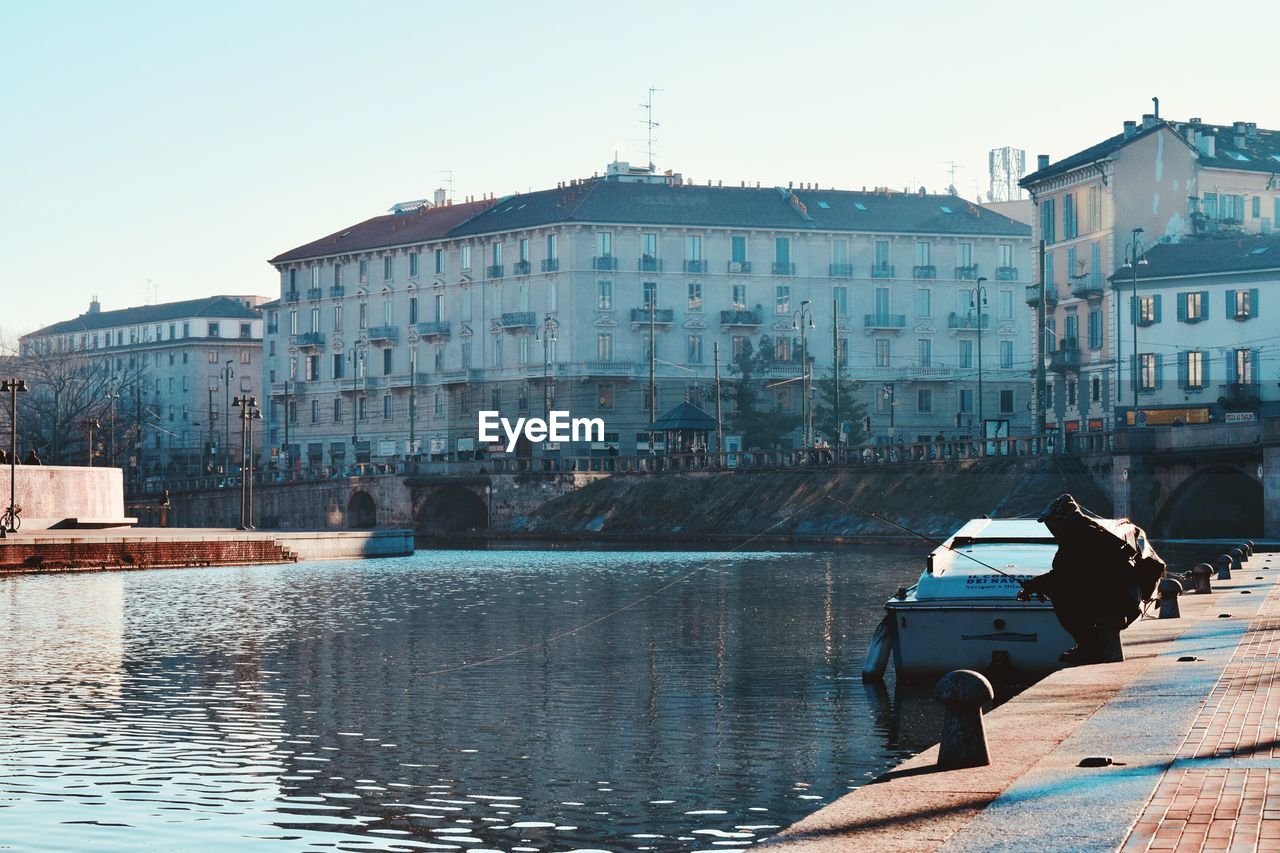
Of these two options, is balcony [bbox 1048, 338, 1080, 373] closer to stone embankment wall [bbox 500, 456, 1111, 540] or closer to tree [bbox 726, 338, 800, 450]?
stone embankment wall [bbox 500, 456, 1111, 540]

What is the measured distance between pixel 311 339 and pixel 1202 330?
77.2 m

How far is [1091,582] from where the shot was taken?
23438mm

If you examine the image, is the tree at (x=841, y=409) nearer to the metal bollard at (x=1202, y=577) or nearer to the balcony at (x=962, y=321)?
the balcony at (x=962, y=321)

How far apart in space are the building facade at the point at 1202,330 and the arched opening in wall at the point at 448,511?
45.8 metres

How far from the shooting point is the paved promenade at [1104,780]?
12398 mm

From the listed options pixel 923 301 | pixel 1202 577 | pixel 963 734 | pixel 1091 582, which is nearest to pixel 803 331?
pixel 923 301

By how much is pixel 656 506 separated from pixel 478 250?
3447 cm

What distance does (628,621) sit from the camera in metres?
43.2

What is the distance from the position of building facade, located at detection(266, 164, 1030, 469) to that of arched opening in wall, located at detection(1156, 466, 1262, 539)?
45999 mm

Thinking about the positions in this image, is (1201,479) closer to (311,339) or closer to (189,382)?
(311,339)

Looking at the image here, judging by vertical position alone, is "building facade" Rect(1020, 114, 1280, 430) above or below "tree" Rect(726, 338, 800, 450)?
above

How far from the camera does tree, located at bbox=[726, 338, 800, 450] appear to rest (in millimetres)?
127125

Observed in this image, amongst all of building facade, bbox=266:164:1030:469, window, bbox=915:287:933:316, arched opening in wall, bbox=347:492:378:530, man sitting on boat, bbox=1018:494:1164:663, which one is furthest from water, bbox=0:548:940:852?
window, bbox=915:287:933:316

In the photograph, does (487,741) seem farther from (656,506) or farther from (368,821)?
(656,506)
